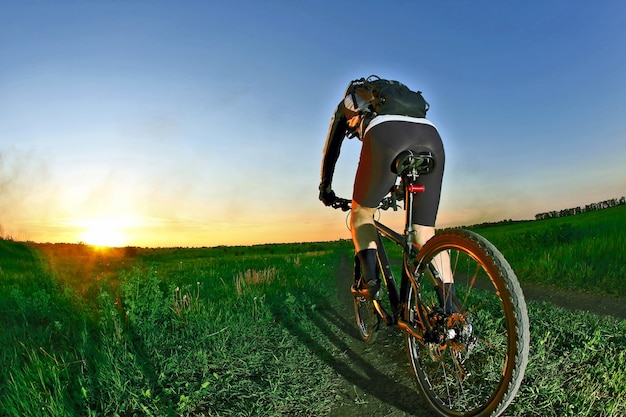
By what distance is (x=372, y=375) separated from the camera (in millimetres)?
3613

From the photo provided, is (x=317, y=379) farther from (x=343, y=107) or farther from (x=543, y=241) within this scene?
(x=543, y=241)

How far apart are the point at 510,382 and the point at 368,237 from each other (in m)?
1.83

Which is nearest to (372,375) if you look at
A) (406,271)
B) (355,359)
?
(355,359)

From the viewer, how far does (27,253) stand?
8523 mm

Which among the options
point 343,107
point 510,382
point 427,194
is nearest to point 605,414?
point 510,382

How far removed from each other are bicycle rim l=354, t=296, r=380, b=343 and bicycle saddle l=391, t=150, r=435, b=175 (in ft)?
5.55

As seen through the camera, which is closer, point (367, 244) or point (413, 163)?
point (413, 163)

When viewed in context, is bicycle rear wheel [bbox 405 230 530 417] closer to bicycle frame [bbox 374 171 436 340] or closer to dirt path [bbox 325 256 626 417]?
bicycle frame [bbox 374 171 436 340]

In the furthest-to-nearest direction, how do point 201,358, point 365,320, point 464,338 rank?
1. point 365,320
2. point 201,358
3. point 464,338

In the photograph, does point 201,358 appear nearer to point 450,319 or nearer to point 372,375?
point 372,375

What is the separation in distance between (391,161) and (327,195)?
4.75 ft

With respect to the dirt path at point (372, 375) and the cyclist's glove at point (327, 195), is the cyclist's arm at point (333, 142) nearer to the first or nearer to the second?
the cyclist's glove at point (327, 195)

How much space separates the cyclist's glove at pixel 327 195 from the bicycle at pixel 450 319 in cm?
90

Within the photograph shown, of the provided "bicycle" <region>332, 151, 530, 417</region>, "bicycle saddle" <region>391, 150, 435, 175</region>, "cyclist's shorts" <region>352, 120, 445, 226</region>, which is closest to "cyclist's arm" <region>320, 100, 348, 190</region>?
"cyclist's shorts" <region>352, 120, 445, 226</region>
